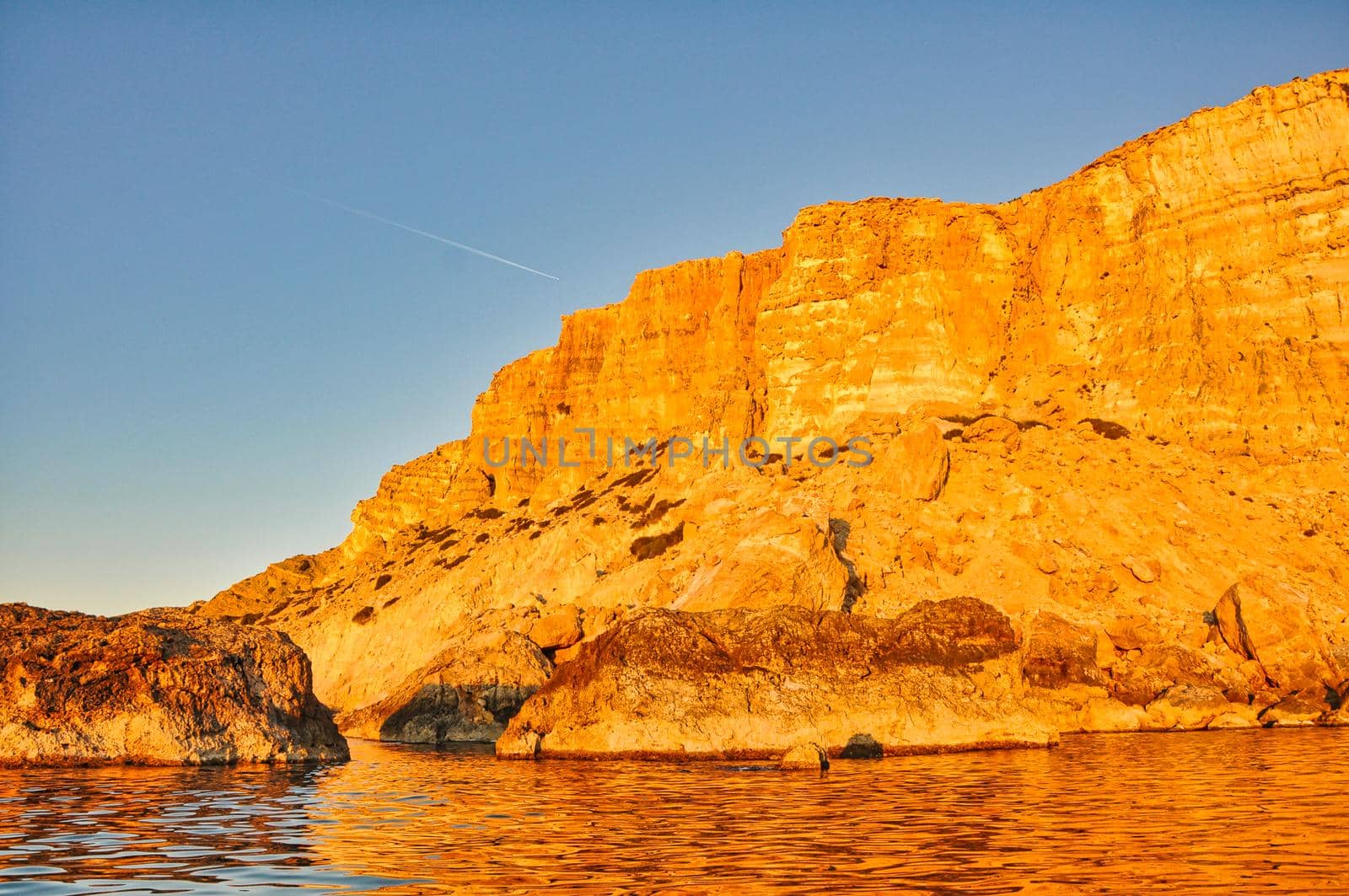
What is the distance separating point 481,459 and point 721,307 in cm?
2764

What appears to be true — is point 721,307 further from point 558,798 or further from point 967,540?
point 558,798

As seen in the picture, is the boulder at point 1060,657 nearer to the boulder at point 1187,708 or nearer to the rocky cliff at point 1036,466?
the rocky cliff at point 1036,466

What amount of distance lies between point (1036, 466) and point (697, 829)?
47419 mm

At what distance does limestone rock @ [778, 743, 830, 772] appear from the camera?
21656mm

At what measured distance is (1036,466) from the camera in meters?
57.1

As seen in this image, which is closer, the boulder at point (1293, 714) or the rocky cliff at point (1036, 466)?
the boulder at point (1293, 714)

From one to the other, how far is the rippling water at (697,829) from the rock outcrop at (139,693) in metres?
1.31

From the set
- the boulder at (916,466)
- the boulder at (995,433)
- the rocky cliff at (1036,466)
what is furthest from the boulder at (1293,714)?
the boulder at (995,433)

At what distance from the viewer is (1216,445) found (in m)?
58.1

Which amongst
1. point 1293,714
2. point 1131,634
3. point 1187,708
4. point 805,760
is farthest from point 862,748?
point 1131,634

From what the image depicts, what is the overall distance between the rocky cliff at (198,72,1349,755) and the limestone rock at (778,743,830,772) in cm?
889

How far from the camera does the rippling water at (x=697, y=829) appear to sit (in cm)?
963

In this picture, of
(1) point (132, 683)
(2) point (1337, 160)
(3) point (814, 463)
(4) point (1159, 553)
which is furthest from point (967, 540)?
(1) point (132, 683)

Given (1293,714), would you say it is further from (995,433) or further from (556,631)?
(556,631)
